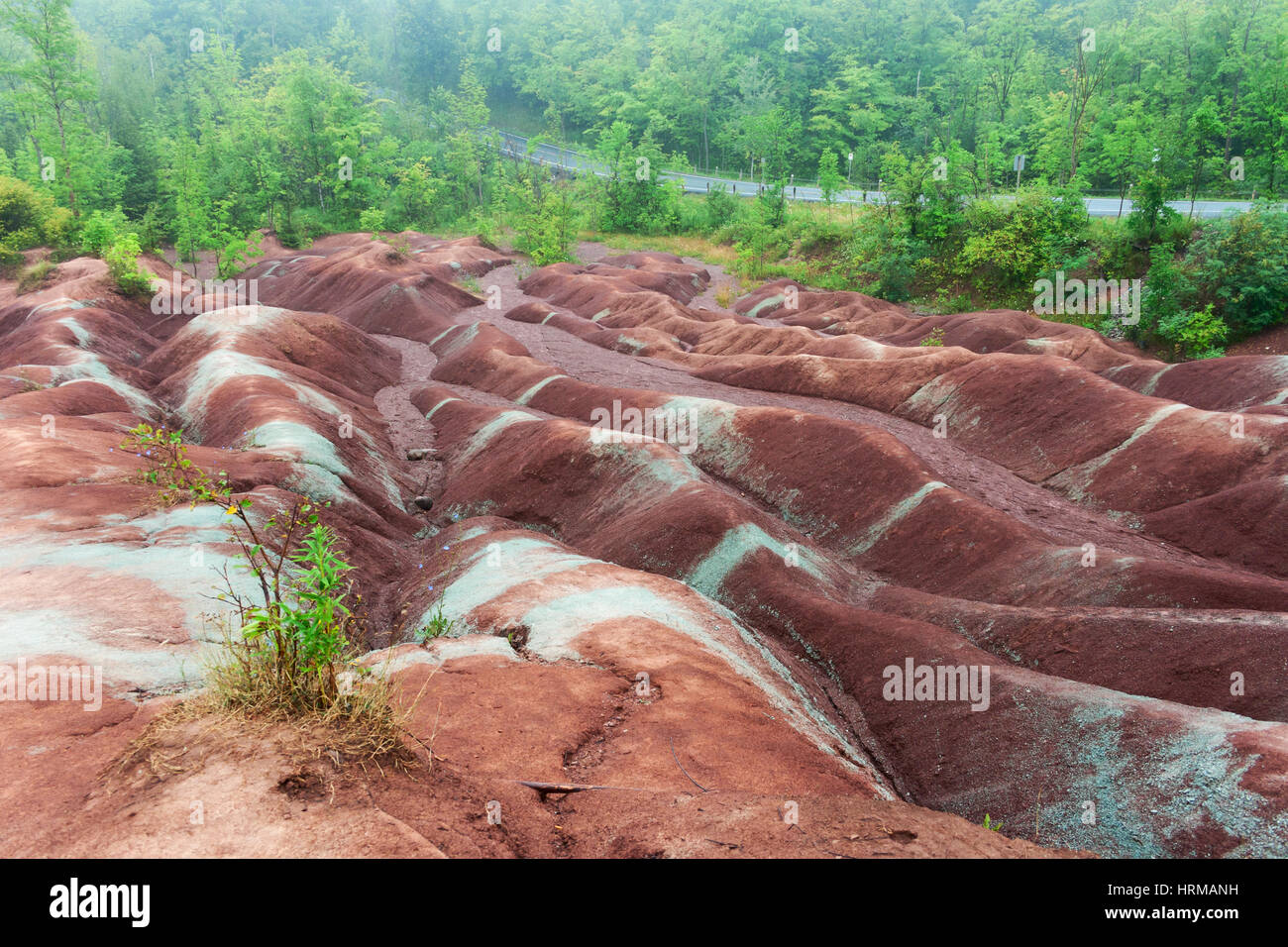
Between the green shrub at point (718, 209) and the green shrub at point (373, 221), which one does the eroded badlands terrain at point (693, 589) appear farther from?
the green shrub at point (718, 209)

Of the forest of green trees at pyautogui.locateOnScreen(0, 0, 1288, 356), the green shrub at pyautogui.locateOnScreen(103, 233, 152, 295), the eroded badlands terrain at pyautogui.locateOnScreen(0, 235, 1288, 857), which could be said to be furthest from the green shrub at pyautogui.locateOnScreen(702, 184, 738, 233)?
the green shrub at pyautogui.locateOnScreen(103, 233, 152, 295)

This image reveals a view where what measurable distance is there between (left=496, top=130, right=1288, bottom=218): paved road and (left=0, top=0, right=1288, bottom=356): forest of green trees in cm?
182

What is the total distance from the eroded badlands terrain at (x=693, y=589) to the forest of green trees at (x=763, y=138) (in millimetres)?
11477

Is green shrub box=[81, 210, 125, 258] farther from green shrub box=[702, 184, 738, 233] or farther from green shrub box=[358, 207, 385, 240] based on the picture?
green shrub box=[702, 184, 738, 233]

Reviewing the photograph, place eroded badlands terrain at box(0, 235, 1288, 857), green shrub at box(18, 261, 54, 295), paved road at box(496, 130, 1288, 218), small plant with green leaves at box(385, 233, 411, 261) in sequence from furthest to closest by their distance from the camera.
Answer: small plant with green leaves at box(385, 233, 411, 261)
paved road at box(496, 130, 1288, 218)
green shrub at box(18, 261, 54, 295)
eroded badlands terrain at box(0, 235, 1288, 857)

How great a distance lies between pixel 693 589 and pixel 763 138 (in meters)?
73.5

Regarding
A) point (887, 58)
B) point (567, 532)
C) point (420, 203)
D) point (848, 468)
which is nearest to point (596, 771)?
point (567, 532)

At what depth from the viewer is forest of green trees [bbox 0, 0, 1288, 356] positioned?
4812 centimetres

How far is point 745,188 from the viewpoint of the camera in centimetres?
8419

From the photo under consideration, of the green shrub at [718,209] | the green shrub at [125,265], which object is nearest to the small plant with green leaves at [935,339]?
the green shrub at [718,209]

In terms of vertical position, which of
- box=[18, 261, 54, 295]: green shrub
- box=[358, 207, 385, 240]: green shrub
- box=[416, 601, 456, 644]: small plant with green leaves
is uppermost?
box=[358, 207, 385, 240]: green shrub

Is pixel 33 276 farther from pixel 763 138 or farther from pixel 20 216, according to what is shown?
pixel 763 138

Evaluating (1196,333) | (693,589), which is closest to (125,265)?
(693,589)
